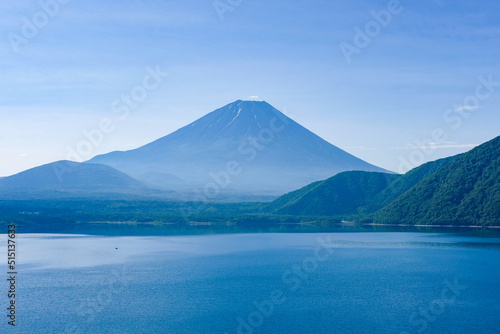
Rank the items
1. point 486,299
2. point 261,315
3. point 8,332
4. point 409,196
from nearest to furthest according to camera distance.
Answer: point 8,332 → point 261,315 → point 486,299 → point 409,196

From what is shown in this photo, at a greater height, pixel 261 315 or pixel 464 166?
pixel 464 166

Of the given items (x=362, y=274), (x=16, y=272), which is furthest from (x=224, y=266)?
(x=16, y=272)

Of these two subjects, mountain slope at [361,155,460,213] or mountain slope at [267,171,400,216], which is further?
mountain slope at [267,171,400,216]

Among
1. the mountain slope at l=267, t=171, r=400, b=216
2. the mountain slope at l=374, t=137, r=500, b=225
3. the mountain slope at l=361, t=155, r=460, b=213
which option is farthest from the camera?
the mountain slope at l=267, t=171, r=400, b=216

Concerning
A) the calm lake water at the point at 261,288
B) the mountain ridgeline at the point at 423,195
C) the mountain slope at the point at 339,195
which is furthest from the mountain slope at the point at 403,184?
the calm lake water at the point at 261,288

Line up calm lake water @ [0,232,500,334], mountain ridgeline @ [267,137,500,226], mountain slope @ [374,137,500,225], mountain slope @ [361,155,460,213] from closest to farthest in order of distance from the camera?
calm lake water @ [0,232,500,334], mountain slope @ [374,137,500,225], mountain ridgeline @ [267,137,500,226], mountain slope @ [361,155,460,213]

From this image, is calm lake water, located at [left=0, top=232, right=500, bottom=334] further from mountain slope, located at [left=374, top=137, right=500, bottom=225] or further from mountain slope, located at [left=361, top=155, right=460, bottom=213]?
mountain slope, located at [left=361, top=155, right=460, bottom=213]

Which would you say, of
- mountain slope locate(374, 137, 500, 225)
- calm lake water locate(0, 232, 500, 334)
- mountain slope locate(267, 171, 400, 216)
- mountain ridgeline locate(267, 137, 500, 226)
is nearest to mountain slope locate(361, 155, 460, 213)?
mountain ridgeline locate(267, 137, 500, 226)

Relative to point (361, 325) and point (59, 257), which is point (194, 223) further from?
point (361, 325)

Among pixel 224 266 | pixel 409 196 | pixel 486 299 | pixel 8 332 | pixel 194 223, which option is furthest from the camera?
pixel 194 223
